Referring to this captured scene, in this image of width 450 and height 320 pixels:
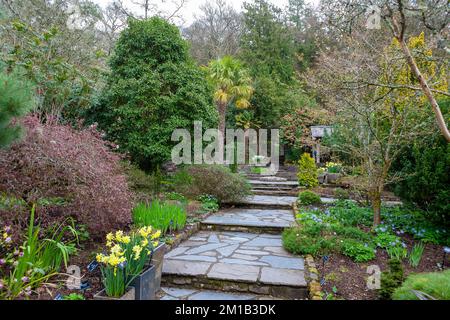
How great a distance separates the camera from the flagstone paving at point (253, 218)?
20.9ft

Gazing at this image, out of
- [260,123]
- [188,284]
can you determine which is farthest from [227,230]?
[260,123]

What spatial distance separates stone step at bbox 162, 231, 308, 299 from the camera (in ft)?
12.5

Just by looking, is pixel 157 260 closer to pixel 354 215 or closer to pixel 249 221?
pixel 249 221

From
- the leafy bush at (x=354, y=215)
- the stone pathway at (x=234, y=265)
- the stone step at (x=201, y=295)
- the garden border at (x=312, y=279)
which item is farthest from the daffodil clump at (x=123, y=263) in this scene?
the leafy bush at (x=354, y=215)

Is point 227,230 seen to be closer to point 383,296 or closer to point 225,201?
point 225,201

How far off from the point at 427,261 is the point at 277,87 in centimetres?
1427

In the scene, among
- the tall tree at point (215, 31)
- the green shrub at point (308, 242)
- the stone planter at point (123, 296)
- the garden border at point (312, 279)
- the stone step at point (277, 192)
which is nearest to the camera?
the stone planter at point (123, 296)

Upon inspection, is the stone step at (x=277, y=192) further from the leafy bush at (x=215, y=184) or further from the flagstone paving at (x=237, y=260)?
the flagstone paving at (x=237, y=260)

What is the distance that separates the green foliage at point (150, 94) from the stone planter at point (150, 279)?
398 cm

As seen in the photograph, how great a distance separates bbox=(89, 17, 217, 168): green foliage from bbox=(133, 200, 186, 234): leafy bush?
2.25m

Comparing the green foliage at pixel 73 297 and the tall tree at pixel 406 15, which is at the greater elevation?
the tall tree at pixel 406 15

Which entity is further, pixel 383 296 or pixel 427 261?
pixel 427 261

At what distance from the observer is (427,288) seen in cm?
257
